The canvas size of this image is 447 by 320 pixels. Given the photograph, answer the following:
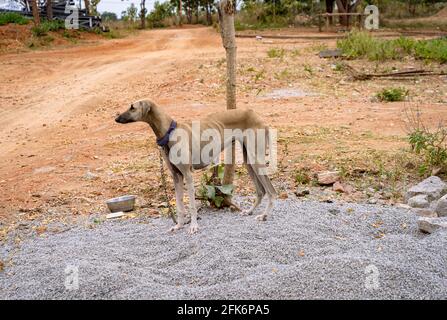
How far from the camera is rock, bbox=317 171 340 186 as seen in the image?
6.27 m

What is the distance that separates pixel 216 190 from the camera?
17.8 ft

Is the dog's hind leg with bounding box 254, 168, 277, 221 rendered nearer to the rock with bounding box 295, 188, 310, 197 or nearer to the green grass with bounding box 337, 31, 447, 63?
the rock with bounding box 295, 188, 310, 197

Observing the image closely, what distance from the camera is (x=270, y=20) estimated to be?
1206 inches

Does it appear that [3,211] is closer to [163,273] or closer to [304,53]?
[163,273]

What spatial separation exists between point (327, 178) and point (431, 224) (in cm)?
189

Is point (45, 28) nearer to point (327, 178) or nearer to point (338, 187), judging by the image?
point (327, 178)

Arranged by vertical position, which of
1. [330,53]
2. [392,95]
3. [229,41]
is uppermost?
[229,41]

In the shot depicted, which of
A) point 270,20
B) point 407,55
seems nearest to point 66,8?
point 270,20

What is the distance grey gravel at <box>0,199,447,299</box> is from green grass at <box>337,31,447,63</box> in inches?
387

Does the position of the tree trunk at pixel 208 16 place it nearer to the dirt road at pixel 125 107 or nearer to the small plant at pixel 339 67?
the dirt road at pixel 125 107

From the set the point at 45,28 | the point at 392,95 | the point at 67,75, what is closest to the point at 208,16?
the point at 45,28

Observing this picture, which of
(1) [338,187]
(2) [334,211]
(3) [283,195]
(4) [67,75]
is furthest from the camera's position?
(4) [67,75]

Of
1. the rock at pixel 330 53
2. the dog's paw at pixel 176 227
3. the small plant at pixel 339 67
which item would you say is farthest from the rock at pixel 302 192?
the rock at pixel 330 53
